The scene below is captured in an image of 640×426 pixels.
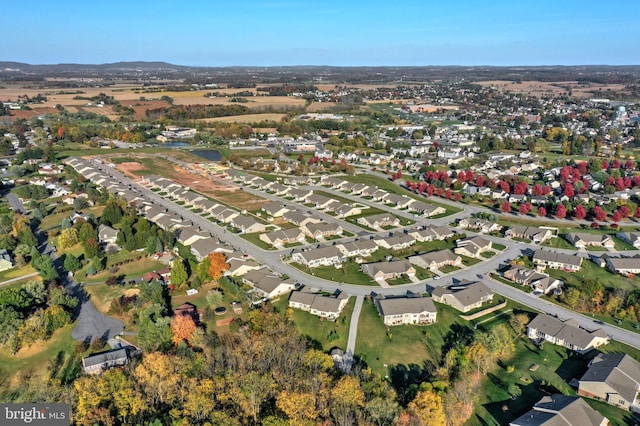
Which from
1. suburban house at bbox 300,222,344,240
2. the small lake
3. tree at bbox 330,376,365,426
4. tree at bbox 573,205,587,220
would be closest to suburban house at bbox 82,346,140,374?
tree at bbox 330,376,365,426

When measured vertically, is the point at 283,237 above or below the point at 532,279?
above

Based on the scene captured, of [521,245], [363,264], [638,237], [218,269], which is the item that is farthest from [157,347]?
[638,237]

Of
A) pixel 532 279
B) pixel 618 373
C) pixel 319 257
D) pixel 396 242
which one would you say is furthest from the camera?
pixel 396 242

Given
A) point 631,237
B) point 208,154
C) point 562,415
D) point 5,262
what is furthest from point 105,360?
point 208,154

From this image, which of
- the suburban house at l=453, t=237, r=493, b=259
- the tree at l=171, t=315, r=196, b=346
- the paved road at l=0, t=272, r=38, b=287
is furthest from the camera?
the suburban house at l=453, t=237, r=493, b=259

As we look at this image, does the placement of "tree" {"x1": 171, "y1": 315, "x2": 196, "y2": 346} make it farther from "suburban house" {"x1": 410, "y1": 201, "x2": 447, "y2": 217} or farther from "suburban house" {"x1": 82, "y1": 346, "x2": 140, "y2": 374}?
"suburban house" {"x1": 410, "y1": 201, "x2": 447, "y2": 217}

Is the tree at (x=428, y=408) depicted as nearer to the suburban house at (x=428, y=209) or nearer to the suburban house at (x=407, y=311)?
the suburban house at (x=407, y=311)

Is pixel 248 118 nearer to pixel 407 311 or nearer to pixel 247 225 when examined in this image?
pixel 247 225
